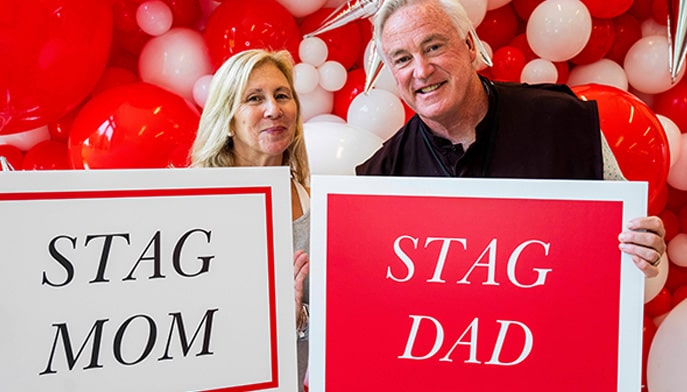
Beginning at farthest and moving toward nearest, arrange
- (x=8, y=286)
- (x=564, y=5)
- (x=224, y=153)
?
(x=564, y=5), (x=224, y=153), (x=8, y=286)

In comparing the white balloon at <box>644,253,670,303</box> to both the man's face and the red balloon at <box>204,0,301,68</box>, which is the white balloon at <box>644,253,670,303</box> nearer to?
the man's face

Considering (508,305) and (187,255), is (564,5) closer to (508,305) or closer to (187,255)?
(508,305)

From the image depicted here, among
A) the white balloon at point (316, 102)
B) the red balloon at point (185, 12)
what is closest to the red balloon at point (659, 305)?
the white balloon at point (316, 102)

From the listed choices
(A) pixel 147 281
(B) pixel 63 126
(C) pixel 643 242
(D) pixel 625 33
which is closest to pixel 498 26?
(D) pixel 625 33

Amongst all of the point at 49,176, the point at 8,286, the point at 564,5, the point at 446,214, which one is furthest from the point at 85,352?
the point at 564,5

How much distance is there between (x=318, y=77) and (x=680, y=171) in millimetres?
1497

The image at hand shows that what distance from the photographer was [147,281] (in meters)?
0.76

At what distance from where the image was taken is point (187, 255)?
774 mm

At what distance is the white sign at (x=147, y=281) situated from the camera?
2.39 feet

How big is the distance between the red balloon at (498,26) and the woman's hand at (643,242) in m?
1.56

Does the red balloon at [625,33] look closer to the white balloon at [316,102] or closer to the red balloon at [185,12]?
the white balloon at [316,102]

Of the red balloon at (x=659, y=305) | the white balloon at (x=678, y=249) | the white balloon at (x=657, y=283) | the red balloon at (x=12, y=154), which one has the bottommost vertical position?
the red balloon at (x=659, y=305)

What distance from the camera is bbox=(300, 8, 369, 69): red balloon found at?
212 centimetres

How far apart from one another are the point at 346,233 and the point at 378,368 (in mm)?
216
